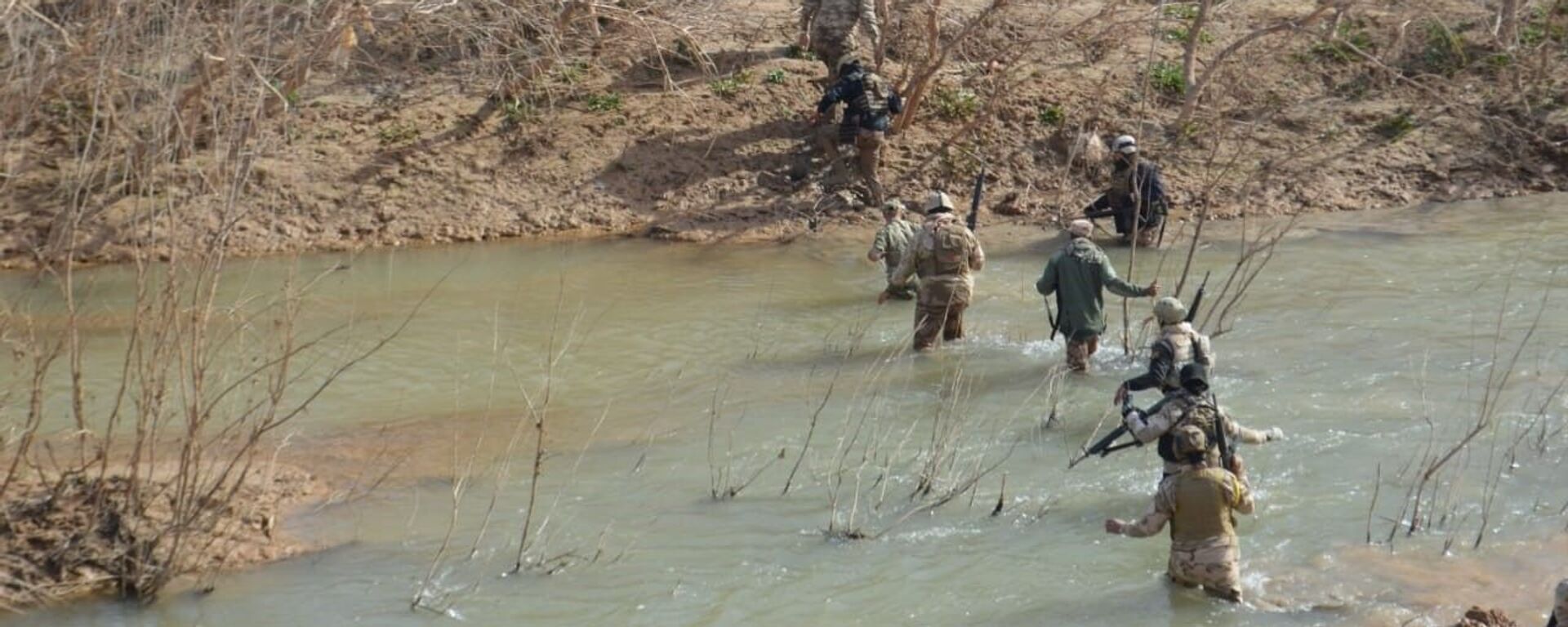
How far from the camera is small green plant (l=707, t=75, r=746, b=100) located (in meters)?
20.6

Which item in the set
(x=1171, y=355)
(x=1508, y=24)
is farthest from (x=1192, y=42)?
(x=1171, y=355)

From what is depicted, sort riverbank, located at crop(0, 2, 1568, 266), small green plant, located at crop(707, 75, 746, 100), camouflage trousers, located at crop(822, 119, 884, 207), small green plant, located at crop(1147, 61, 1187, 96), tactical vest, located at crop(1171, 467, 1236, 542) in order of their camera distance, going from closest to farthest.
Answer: tactical vest, located at crop(1171, 467, 1236, 542) < riverbank, located at crop(0, 2, 1568, 266) < camouflage trousers, located at crop(822, 119, 884, 207) < small green plant, located at crop(707, 75, 746, 100) < small green plant, located at crop(1147, 61, 1187, 96)

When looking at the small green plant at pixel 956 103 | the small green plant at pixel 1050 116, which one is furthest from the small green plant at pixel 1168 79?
the small green plant at pixel 956 103

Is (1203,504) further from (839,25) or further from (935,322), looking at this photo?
(839,25)

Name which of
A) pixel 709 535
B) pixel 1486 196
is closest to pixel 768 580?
pixel 709 535

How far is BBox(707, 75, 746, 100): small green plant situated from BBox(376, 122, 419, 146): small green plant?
3.52 m

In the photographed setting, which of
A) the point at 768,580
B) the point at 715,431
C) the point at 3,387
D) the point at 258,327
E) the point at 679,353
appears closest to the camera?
the point at 768,580

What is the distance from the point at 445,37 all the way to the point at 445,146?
167 centimetres

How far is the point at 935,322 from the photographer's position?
44.2 feet

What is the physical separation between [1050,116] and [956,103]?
1148 mm

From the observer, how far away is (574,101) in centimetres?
2045

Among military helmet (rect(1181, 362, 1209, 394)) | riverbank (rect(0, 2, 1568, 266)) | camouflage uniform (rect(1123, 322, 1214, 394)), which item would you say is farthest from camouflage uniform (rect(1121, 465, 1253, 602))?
riverbank (rect(0, 2, 1568, 266))

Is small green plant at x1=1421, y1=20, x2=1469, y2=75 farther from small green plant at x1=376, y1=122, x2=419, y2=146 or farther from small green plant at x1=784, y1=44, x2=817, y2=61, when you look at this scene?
small green plant at x1=376, y1=122, x2=419, y2=146

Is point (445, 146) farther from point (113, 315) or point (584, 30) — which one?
point (113, 315)
